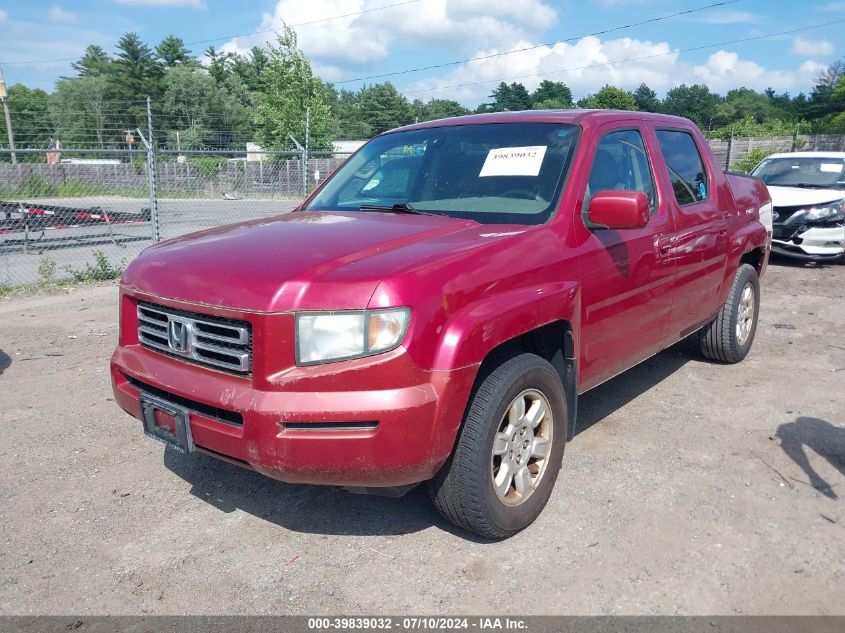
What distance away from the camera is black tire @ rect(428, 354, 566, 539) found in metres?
2.82

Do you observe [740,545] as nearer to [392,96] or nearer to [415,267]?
[415,267]

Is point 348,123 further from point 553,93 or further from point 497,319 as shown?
point 497,319

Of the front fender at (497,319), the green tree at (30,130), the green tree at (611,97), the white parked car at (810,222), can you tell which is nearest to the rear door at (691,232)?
the front fender at (497,319)

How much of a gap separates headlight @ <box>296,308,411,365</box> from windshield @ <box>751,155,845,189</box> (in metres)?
10.5

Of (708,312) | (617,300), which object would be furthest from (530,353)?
(708,312)

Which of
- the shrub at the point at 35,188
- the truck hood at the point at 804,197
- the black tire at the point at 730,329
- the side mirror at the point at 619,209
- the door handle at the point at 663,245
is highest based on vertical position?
the side mirror at the point at 619,209

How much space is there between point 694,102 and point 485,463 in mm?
109477

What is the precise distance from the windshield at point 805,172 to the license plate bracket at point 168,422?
10.8m

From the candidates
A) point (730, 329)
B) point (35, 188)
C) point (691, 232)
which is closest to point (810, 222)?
point (730, 329)

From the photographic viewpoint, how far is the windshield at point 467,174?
3.53 meters

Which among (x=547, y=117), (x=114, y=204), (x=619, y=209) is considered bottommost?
(x=114, y=204)

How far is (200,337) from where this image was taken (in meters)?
2.87

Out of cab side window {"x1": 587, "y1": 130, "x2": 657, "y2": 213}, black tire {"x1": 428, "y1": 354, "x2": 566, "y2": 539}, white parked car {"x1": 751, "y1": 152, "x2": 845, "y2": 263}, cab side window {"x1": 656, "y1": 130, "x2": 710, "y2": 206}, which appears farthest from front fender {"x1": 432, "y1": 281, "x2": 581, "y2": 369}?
white parked car {"x1": 751, "y1": 152, "x2": 845, "y2": 263}

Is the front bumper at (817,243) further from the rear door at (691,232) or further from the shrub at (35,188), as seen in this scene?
the shrub at (35,188)
